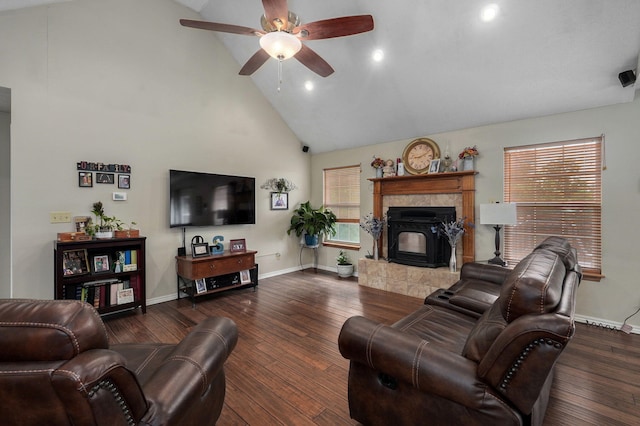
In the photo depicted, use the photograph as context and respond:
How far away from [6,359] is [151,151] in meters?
3.68

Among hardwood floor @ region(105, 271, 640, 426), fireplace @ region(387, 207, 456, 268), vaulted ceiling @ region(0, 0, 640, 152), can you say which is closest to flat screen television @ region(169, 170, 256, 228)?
hardwood floor @ region(105, 271, 640, 426)

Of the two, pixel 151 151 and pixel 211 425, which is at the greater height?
pixel 151 151

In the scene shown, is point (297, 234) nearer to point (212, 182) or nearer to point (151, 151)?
point (212, 182)

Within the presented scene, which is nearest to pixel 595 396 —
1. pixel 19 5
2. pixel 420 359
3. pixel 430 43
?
pixel 420 359

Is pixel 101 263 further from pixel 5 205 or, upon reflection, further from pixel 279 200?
pixel 279 200

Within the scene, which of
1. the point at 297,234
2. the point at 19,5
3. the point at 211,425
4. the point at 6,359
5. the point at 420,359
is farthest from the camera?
the point at 297,234

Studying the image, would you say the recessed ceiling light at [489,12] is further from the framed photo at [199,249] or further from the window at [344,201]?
the framed photo at [199,249]

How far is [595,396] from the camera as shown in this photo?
202 centimetres

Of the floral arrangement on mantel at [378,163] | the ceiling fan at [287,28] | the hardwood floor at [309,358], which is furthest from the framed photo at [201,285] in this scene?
the floral arrangement on mantel at [378,163]

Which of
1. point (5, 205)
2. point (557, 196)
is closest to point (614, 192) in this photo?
point (557, 196)

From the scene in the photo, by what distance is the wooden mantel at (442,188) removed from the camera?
407 centimetres

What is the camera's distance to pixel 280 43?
2410 millimetres

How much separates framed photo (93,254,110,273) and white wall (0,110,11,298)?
1314 mm

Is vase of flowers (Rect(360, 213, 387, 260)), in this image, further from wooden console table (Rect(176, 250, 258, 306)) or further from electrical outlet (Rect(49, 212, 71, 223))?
electrical outlet (Rect(49, 212, 71, 223))
